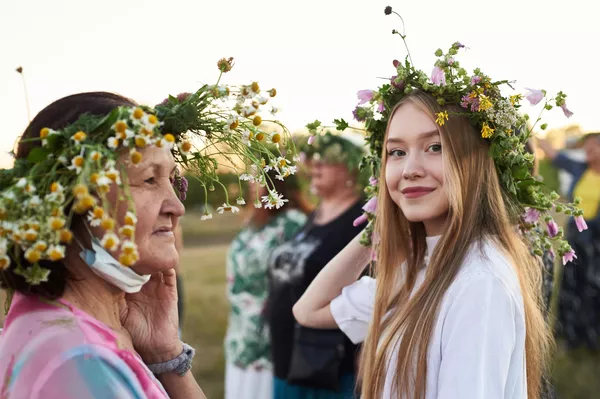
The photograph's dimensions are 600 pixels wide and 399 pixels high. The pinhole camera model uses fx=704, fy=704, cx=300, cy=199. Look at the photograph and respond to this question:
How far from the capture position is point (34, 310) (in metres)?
1.52

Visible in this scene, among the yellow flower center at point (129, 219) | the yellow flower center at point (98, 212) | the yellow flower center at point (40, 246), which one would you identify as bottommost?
the yellow flower center at point (40, 246)

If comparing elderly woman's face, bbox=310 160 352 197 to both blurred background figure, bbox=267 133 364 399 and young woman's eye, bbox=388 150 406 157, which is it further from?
young woman's eye, bbox=388 150 406 157

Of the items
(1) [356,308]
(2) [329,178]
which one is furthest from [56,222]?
(2) [329,178]

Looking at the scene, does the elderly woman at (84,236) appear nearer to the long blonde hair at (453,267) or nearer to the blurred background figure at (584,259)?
the long blonde hair at (453,267)

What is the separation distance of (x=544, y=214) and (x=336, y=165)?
2.56m

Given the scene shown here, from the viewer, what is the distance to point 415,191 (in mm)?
2348

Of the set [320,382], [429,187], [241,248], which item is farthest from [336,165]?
[429,187]

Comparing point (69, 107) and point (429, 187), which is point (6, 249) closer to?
point (69, 107)

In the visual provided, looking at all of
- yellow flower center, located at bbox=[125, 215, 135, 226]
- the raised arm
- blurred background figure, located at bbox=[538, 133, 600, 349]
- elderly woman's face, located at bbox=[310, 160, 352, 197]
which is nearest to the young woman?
the raised arm

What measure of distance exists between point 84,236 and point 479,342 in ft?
3.65

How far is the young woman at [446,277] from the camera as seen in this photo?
202cm

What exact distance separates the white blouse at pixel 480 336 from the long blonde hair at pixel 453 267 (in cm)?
4

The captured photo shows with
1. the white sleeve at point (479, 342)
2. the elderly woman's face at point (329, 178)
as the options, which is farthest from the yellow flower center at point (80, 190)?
the elderly woman's face at point (329, 178)

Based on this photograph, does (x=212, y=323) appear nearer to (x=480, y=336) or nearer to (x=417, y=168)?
(x=417, y=168)
